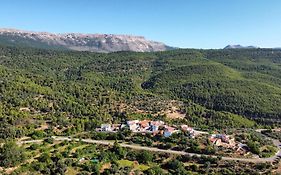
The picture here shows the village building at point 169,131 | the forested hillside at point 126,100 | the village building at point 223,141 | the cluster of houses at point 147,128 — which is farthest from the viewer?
the forested hillside at point 126,100

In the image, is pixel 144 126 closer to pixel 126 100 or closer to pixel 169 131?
pixel 169 131

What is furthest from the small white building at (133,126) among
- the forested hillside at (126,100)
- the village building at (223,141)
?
the village building at (223,141)

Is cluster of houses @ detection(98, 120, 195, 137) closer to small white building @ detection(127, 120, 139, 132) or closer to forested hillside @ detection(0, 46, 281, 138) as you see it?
small white building @ detection(127, 120, 139, 132)

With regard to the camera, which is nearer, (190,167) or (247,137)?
(190,167)

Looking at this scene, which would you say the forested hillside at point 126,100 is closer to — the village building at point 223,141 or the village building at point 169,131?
the village building at point 169,131


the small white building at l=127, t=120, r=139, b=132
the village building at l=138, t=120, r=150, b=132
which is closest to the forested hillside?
the small white building at l=127, t=120, r=139, b=132

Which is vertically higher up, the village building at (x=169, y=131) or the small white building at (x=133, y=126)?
the village building at (x=169, y=131)

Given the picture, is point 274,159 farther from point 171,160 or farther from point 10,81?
point 10,81

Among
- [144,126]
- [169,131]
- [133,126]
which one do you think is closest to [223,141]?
[169,131]

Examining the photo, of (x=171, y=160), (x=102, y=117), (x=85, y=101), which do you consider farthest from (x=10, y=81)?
(x=171, y=160)

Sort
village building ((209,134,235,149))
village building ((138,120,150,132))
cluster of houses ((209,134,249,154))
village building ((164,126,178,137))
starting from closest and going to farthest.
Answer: cluster of houses ((209,134,249,154))
village building ((209,134,235,149))
village building ((164,126,178,137))
village building ((138,120,150,132))

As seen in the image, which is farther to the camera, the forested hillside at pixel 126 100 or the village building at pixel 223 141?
the forested hillside at pixel 126 100
